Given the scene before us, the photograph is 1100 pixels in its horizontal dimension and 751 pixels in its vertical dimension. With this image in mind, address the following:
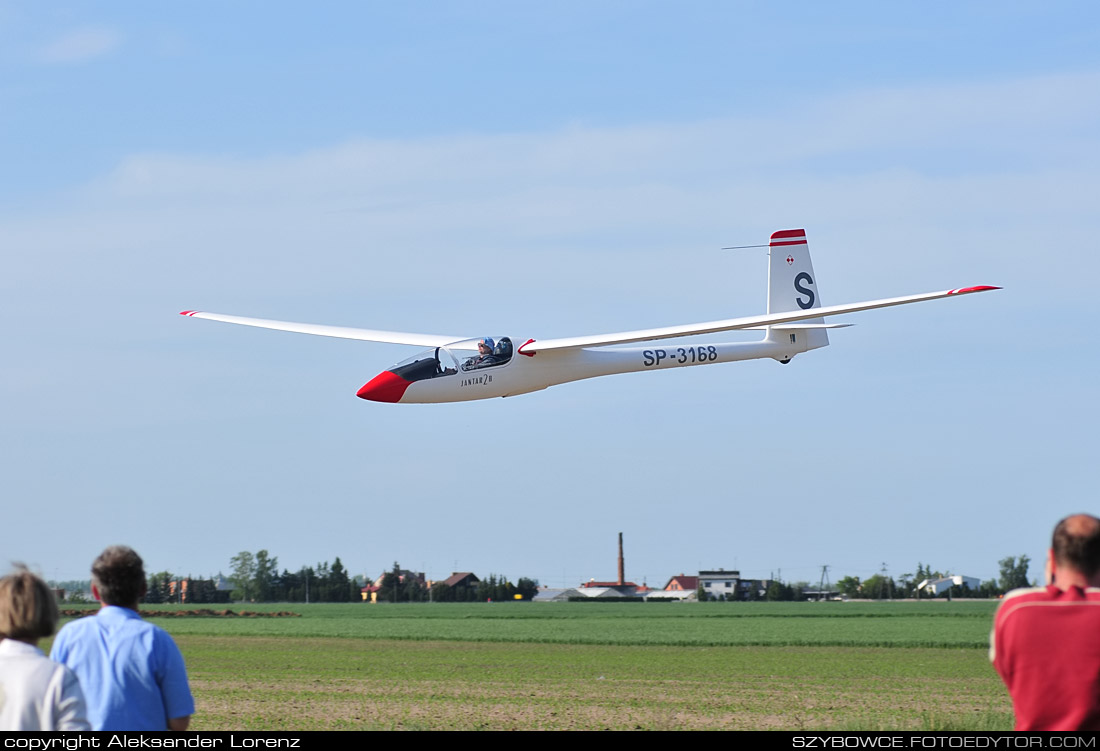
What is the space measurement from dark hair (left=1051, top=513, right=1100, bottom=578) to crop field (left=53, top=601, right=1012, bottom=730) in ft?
37.3

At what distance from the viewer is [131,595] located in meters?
5.34

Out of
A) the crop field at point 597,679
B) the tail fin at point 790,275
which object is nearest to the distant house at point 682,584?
the crop field at point 597,679

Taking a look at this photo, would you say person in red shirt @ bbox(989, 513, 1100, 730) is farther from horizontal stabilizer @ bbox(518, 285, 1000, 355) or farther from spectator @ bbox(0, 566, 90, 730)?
horizontal stabilizer @ bbox(518, 285, 1000, 355)

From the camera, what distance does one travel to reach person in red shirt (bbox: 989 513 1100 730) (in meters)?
4.61

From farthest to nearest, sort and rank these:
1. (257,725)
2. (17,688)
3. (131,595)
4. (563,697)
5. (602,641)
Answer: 1. (602,641)
2. (563,697)
3. (257,725)
4. (131,595)
5. (17,688)

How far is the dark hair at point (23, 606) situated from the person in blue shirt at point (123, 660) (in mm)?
623

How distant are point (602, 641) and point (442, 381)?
2136 centimetres

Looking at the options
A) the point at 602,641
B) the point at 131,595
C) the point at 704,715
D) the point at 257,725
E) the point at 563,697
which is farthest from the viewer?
the point at 602,641
